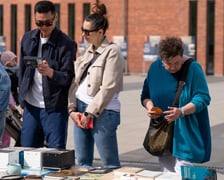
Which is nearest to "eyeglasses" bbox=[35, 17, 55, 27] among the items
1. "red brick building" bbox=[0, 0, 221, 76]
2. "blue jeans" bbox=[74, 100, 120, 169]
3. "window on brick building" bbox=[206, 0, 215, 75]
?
"blue jeans" bbox=[74, 100, 120, 169]

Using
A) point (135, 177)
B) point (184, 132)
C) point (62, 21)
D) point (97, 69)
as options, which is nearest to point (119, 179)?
point (135, 177)

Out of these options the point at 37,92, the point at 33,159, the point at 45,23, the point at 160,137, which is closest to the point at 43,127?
the point at 37,92

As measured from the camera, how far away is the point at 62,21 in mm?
48094

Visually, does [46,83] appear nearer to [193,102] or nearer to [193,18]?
[193,102]

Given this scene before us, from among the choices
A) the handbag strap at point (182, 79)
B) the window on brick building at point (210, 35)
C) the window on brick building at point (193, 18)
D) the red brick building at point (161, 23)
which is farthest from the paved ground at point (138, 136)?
the window on brick building at point (193, 18)

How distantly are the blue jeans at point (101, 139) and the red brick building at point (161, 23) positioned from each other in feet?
119

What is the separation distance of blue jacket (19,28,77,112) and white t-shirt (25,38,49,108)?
40 millimetres

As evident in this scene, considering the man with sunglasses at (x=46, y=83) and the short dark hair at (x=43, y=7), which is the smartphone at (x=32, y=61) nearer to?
the man with sunglasses at (x=46, y=83)

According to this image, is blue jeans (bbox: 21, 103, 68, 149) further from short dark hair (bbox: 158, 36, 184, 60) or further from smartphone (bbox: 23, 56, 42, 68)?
short dark hair (bbox: 158, 36, 184, 60)

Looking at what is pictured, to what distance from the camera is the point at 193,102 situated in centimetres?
520

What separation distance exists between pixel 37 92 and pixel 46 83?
18 centimetres

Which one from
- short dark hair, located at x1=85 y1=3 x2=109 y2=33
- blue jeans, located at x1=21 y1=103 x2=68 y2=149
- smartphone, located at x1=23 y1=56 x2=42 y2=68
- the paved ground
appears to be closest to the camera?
smartphone, located at x1=23 y1=56 x2=42 y2=68

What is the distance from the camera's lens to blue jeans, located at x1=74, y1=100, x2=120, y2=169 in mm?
5719

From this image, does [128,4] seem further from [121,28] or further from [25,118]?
[25,118]
